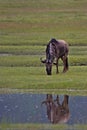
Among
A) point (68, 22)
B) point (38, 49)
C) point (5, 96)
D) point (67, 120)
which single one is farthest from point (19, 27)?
point (67, 120)

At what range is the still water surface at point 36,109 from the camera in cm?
2039

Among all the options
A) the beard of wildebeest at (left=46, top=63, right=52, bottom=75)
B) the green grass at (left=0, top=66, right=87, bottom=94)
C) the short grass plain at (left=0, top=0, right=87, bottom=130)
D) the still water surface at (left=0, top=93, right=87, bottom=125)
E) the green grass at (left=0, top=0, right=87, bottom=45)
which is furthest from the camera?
the green grass at (left=0, top=0, right=87, bottom=45)

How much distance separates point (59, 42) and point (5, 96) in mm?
7077

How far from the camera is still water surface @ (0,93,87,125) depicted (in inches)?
803

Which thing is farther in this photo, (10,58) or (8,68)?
(10,58)

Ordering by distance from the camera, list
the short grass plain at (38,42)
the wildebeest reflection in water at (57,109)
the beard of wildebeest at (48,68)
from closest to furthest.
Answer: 1. the wildebeest reflection in water at (57,109)
2. the short grass plain at (38,42)
3. the beard of wildebeest at (48,68)

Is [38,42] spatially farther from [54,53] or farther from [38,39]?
[54,53]

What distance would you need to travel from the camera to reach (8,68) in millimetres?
31922

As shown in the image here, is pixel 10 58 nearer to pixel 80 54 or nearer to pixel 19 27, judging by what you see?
pixel 80 54

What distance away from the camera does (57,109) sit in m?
22.5

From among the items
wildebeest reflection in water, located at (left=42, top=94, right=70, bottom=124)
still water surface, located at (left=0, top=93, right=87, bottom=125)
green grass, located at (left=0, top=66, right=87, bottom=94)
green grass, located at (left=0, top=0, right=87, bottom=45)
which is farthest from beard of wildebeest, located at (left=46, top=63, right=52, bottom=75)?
green grass, located at (left=0, top=0, right=87, bottom=45)

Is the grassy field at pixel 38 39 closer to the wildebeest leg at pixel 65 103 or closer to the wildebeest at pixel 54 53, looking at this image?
the wildebeest at pixel 54 53

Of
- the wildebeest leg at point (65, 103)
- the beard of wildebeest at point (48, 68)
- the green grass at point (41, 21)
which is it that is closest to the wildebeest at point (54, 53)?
the beard of wildebeest at point (48, 68)

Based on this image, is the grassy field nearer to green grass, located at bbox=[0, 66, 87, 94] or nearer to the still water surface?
green grass, located at bbox=[0, 66, 87, 94]
